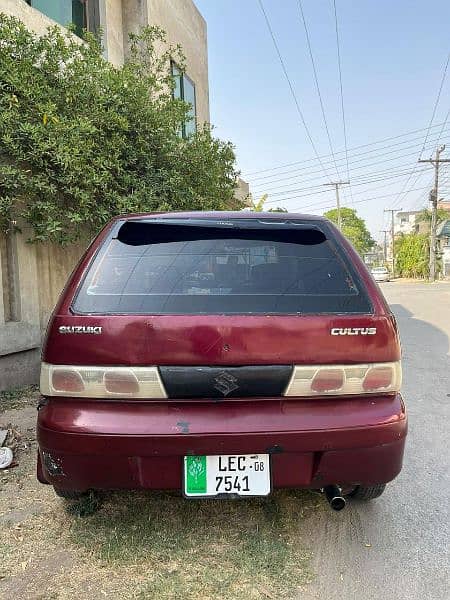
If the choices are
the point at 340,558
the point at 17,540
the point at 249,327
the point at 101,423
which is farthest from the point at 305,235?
A: the point at 17,540

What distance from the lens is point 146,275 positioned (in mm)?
2447

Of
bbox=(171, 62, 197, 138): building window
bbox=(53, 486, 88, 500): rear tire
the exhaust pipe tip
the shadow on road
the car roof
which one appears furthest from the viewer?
bbox=(171, 62, 197, 138): building window

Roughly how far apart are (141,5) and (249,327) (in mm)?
8976

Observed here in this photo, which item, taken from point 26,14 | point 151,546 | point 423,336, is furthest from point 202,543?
point 423,336

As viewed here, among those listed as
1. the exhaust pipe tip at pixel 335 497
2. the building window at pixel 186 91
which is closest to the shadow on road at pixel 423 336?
the exhaust pipe tip at pixel 335 497

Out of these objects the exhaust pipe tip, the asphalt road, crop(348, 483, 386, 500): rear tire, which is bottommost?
the asphalt road

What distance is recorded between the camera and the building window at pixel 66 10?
7110 millimetres

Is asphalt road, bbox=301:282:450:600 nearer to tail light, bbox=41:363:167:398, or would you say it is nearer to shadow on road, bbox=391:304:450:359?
tail light, bbox=41:363:167:398

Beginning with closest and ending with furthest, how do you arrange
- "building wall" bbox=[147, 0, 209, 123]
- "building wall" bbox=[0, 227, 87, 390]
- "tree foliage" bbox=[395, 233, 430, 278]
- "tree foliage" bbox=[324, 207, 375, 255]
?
"building wall" bbox=[0, 227, 87, 390], "building wall" bbox=[147, 0, 209, 123], "tree foliage" bbox=[395, 233, 430, 278], "tree foliage" bbox=[324, 207, 375, 255]

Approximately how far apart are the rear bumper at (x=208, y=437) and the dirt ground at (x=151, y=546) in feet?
1.36

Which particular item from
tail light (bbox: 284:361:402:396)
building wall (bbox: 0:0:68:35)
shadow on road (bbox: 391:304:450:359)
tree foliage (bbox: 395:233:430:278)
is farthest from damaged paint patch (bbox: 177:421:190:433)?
tree foliage (bbox: 395:233:430:278)

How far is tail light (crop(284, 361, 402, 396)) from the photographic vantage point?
2242mm

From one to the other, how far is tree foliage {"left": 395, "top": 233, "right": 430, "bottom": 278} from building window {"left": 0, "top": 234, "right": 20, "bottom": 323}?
1734 inches

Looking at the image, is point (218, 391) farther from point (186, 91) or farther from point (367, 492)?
point (186, 91)
